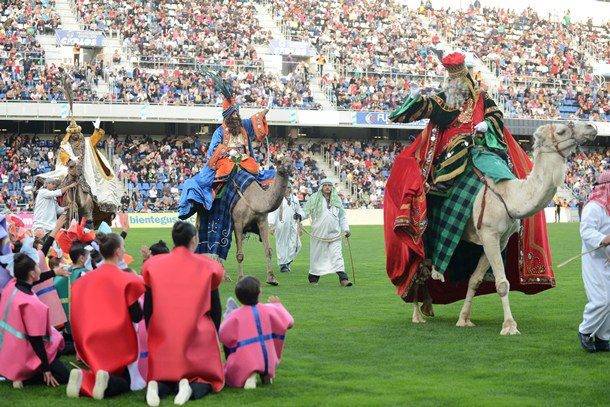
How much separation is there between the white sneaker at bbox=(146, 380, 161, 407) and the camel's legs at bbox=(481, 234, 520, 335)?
5.26 metres

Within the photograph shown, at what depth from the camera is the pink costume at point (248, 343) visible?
9.50 m

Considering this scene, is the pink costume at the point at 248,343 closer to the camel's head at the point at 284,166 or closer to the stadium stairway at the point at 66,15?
the camel's head at the point at 284,166

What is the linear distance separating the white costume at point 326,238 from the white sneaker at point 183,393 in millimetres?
11415

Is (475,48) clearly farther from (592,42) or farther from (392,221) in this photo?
(392,221)

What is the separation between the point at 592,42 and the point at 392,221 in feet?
197

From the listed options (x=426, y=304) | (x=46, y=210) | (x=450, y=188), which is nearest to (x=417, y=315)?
(x=426, y=304)

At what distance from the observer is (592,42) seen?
70.6m

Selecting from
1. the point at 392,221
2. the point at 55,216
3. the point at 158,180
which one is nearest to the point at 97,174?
the point at 55,216

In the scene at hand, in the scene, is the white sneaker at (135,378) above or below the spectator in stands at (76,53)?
below

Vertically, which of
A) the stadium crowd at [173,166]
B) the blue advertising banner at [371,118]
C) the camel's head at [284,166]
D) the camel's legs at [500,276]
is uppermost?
the camel's head at [284,166]

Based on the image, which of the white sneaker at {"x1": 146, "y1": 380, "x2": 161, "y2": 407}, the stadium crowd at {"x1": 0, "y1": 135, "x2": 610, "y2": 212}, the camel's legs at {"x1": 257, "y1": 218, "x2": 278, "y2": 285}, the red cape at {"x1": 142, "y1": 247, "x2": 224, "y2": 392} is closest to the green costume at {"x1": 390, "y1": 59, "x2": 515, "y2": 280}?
the red cape at {"x1": 142, "y1": 247, "x2": 224, "y2": 392}

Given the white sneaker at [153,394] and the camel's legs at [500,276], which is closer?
the white sneaker at [153,394]

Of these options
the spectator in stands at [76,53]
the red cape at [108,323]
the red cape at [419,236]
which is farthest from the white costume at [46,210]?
the spectator in stands at [76,53]

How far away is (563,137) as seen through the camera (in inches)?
485
